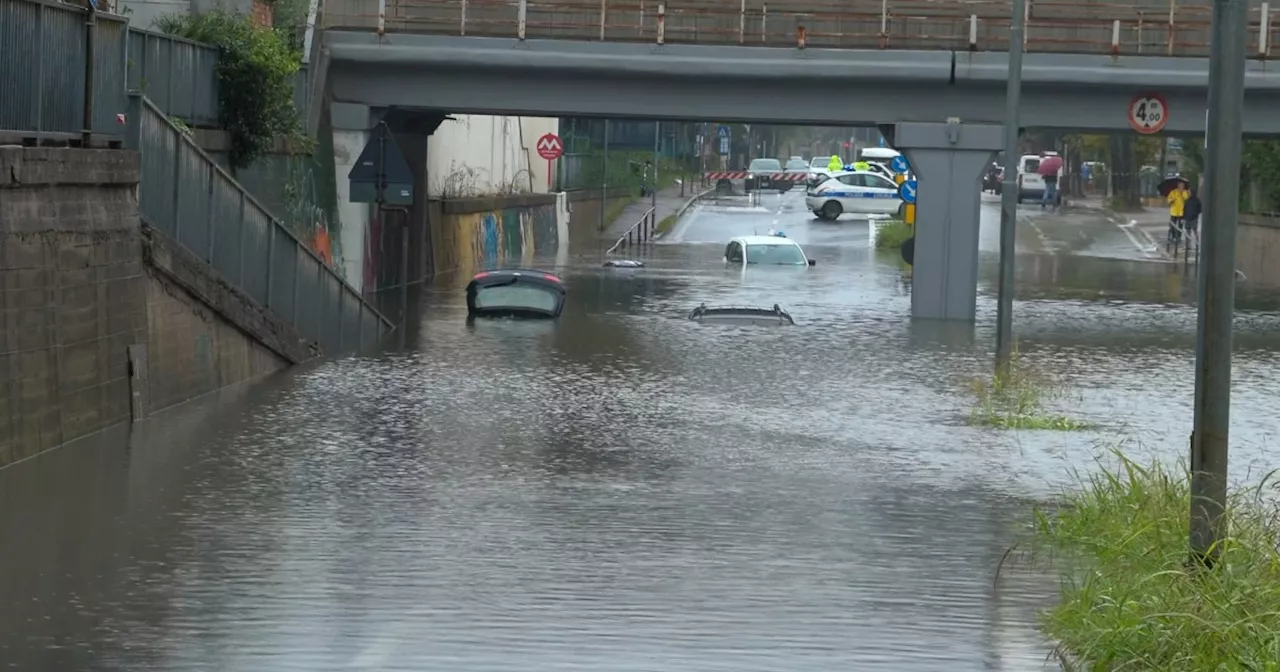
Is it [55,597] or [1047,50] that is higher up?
[1047,50]

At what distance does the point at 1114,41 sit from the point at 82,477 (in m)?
23.8

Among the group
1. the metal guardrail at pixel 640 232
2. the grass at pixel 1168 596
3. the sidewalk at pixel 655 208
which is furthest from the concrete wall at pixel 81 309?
the sidewalk at pixel 655 208

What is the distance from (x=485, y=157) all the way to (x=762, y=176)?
4116 cm

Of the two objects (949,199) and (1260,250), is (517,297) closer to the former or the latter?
(949,199)

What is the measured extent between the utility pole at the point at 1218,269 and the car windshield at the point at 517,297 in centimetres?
2523

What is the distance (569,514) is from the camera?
13.8 meters

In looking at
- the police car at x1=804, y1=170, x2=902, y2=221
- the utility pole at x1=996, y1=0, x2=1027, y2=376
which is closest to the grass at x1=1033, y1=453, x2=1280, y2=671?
the utility pole at x1=996, y1=0, x2=1027, y2=376

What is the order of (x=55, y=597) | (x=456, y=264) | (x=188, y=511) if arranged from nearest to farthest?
(x=55, y=597)
(x=188, y=511)
(x=456, y=264)

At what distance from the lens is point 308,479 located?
15.3 metres

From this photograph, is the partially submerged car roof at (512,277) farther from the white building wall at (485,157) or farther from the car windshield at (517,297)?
the white building wall at (485,157)

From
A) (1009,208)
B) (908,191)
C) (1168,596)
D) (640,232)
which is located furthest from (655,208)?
(1168,596)

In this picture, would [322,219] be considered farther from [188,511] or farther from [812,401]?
[188,511]

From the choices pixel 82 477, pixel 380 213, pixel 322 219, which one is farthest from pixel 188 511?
pixel 380 213

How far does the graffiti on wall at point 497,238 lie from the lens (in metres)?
50.1
